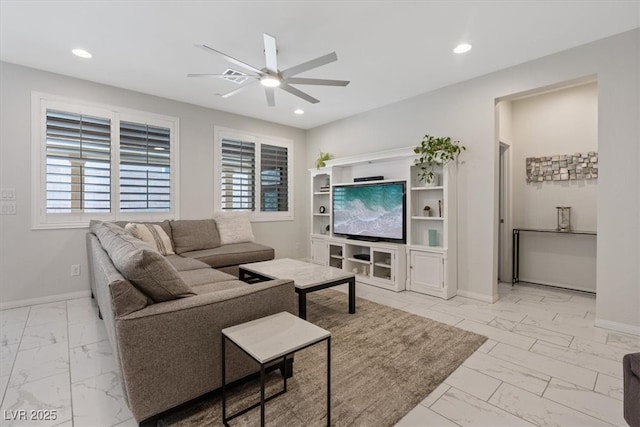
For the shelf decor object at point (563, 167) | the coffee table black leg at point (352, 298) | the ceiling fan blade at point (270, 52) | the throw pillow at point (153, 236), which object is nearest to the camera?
the ceiling fan blade at point (270, 52)

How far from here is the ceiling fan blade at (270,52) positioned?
7.12ft

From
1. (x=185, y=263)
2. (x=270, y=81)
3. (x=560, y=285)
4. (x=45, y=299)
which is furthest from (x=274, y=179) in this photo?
(x=560, y=285)

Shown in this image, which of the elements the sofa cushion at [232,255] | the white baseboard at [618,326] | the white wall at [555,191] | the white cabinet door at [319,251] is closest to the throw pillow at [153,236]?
the sofa cushion at [232,255]

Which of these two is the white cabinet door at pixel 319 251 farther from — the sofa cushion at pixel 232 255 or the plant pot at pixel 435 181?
the plant pot at pixel 435 181

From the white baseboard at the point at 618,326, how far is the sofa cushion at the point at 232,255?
3652mm

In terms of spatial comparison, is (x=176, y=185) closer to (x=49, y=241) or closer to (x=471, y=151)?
(x=49, y=241)

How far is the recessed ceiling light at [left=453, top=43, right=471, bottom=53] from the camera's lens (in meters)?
2.84

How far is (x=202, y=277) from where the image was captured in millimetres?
2758

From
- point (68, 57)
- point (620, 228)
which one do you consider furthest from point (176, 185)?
point (620, 228)

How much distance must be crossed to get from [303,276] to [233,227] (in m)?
2.08

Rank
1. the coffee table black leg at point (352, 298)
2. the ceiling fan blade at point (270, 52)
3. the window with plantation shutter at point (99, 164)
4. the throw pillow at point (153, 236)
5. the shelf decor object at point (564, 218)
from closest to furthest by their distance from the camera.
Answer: the ceiling fan blade at point (270, 52)
the coffee table black leg at point (352, 298)
the window with plantation shutter at point (99, 164)
the throw pillow at point (153, 236)
the shelf decor object at point (564, 218)

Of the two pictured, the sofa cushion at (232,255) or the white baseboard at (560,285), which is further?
the white baseboard at (560,285)

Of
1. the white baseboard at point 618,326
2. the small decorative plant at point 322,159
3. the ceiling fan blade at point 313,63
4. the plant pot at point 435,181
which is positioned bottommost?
the white baseboard at point 618,326

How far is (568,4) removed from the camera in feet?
7.45
